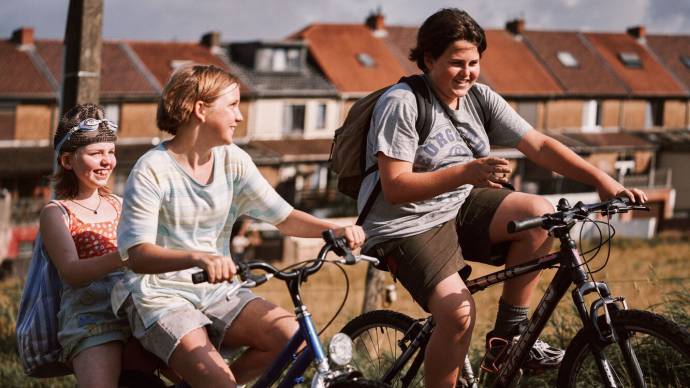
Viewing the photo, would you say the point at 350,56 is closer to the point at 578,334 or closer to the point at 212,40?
the point at 212,40

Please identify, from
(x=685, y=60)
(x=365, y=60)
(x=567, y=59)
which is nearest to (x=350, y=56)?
(x=365, y=60)

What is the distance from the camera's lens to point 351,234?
3.47 m

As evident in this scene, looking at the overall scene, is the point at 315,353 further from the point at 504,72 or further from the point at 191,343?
the point at 504,72

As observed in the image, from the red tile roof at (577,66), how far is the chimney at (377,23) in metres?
8.98

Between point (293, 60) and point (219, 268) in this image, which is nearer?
point (219, 268)

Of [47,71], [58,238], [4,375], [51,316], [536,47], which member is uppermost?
[536,47]

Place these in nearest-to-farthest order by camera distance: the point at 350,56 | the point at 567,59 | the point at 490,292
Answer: the point at 490,292
the point at 350,56
the point at 567,59

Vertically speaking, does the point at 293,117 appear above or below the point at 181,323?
above

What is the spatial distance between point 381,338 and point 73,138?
166cm

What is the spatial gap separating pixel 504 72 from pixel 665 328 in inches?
1931

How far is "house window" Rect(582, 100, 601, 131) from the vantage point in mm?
54062

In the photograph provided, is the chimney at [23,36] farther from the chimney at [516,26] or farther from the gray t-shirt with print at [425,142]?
the gray t-shirt with print at [425,142]

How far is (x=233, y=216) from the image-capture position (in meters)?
3.89

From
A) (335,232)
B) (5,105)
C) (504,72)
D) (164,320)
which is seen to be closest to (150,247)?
(164,320)
